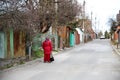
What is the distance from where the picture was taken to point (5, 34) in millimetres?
22984

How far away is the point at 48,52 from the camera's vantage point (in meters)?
23.6

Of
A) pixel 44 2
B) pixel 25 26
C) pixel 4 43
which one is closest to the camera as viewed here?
pixel 25 26

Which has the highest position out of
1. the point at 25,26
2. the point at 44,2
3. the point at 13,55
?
the point at 44,2

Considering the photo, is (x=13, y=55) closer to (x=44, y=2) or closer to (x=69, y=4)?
(x=44, y=2)

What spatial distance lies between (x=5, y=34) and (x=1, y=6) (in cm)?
449

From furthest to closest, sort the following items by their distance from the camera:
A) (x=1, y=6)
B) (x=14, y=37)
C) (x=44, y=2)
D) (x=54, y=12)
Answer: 1. (x=54, y=12)
2. (x=44, y=2)
3. (x=14, y=37)
4. (x=1, y=6)

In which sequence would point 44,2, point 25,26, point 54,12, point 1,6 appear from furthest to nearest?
point 54,12 < point 44,2 < point 25,26 < point 1,6

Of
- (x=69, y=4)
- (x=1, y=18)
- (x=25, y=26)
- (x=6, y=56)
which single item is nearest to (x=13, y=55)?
(x=6, y=56)

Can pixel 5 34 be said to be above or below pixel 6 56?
above

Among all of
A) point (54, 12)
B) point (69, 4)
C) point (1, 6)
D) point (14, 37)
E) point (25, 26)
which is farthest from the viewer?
point (69, 4)

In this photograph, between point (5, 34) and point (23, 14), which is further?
point (5, 34)

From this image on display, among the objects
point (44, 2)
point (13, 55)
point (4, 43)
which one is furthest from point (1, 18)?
point (44, 2)

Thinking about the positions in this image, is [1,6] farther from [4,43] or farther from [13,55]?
[13,55]

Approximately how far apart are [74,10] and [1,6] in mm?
20774
